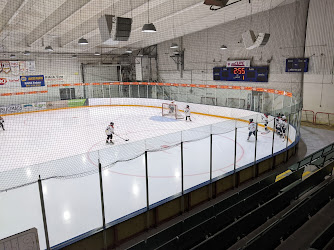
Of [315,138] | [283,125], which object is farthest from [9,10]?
[315,138]

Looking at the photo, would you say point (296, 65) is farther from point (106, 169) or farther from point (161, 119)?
point (106, 169)

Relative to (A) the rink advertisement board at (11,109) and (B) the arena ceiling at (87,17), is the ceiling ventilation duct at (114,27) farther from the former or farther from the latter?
(A) the rink advertisement board at (11,109)

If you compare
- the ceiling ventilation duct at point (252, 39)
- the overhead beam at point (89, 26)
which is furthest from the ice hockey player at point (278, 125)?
the overhead beam at point (89, 26)

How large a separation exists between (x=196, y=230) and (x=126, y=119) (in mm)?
12201

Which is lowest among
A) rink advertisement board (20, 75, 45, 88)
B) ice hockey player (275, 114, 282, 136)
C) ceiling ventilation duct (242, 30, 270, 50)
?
ice hockey player (275, 114, 282, 136)

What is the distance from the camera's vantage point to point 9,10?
10555 mm

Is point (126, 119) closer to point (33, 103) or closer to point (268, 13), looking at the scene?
point (33, 103)

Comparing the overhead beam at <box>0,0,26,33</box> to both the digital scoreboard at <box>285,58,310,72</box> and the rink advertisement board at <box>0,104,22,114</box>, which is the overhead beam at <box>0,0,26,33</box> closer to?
the rink advertisement board at <box>0,104,22,114</box>

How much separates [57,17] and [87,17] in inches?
51.1

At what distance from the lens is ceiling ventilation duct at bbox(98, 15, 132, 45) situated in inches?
224

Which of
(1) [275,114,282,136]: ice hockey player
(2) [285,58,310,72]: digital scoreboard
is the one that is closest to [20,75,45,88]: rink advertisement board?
(2) [285,58,310,72]: digital scoreboard

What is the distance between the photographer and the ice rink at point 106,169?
456 cm

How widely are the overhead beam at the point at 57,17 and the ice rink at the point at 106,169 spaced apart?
511 centimetres

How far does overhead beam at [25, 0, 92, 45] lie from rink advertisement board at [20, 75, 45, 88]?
12.4 ft
